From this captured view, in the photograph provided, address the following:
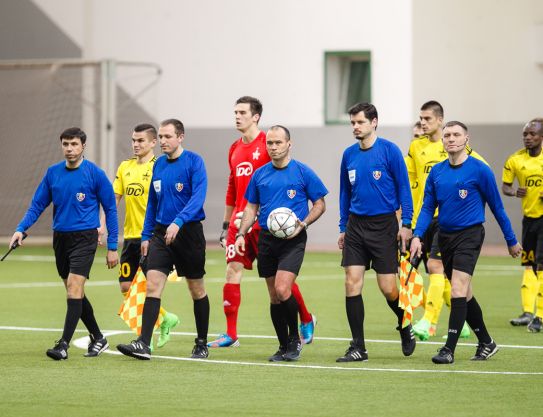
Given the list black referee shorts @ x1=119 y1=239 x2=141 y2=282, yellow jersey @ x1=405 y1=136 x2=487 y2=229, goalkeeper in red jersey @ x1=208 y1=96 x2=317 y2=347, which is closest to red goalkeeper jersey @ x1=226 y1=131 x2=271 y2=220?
goalkeeper in red jersey @ x1=208 y1=96 x2=317 y2=347

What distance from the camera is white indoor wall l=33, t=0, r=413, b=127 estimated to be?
30250mm

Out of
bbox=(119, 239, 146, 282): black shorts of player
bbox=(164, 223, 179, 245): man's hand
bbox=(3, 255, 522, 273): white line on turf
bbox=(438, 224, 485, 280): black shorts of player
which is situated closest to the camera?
bbox=(164, 223, 179, 245): man's hand

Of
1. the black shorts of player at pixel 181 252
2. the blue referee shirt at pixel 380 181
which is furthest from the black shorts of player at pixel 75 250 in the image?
the blue referee shirt at pixel 380 181

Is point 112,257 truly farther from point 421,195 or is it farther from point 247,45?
point 247,45

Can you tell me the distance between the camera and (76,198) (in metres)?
11.9

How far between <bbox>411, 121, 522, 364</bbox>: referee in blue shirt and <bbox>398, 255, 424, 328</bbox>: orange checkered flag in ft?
1.45

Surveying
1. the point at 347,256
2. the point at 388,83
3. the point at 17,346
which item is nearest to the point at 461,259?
the point at 347,256

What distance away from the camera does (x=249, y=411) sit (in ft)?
29.1

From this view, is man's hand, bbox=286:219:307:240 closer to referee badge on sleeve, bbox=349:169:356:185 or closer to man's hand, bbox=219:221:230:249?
referee badge on sleeve, bbox=349:169:356:185

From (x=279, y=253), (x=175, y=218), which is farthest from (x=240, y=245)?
(x=175, y=218)

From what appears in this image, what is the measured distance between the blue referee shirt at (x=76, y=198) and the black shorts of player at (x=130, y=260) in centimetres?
152

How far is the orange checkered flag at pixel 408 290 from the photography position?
38.9 feet

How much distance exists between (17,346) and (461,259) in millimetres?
4467

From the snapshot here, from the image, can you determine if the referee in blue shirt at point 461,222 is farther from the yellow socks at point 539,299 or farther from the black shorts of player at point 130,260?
the black shorts of player at point 130,260
